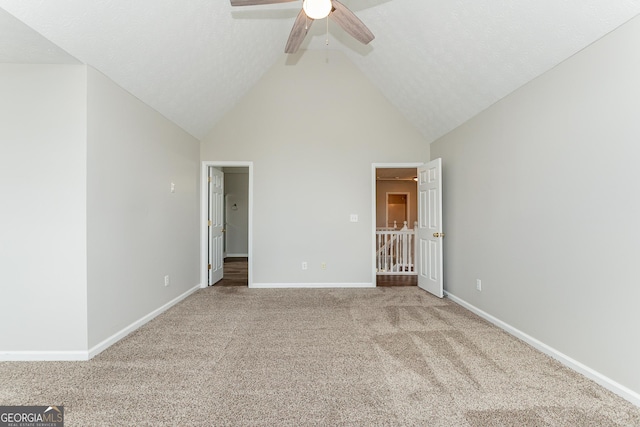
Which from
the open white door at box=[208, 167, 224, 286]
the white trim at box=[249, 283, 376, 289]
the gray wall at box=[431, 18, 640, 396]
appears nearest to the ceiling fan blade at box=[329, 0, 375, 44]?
the gray wall at box=[431, 18, 640, 396]

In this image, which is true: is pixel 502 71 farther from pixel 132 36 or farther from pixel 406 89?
pixel 132 36

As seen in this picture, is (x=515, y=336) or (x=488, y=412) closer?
(x=488, y=412)

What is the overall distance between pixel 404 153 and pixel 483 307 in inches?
105

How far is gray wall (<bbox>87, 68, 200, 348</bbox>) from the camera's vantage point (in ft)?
8.59

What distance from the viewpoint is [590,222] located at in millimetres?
2213

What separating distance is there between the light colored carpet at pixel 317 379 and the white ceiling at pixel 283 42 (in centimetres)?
245

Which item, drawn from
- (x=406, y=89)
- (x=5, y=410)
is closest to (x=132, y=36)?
(x=5, y=410)

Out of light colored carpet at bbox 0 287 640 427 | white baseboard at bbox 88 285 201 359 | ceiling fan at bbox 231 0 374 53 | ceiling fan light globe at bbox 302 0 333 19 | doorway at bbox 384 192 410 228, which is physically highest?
ceiling fan at bbox 231 0 374 53

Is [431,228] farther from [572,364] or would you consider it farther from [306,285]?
[572,364]

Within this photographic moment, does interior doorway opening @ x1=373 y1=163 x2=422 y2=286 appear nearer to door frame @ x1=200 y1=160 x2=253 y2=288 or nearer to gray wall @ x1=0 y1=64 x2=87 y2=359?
door frame @ x1=200 y1=160 x2=253 y2=288

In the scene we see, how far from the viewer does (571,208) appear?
2.37 meters

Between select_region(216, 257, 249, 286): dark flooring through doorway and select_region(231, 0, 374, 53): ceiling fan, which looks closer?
select_region(231, 0, 374, 53): ceiling fan

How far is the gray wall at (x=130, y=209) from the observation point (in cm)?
262

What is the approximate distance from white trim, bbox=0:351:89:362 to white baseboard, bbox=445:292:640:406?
3830 mm
